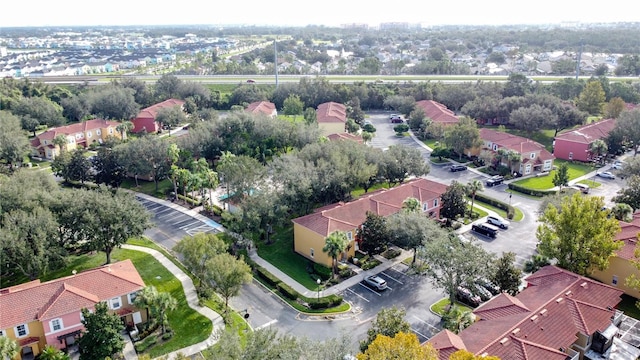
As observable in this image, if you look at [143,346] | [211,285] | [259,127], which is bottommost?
[143,346]

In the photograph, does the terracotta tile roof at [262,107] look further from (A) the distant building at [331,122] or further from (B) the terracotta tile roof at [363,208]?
(B) the terracotta tile roof at [363,208]

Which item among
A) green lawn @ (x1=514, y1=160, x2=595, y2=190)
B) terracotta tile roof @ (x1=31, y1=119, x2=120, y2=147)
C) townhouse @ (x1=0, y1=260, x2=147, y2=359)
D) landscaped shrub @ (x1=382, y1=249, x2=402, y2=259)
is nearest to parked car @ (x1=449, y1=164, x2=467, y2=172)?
green lawn @ (x1=514, y1=160, x2=595, y2=190)

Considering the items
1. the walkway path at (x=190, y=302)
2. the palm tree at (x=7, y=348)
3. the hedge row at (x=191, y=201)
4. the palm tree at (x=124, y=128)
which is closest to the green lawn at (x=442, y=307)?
the walkway path at (x=190, y=302)

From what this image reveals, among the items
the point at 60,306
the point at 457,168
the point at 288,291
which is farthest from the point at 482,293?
the point at 457,168

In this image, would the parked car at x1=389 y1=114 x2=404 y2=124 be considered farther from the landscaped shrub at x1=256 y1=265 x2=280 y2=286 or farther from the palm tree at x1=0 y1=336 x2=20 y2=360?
the palm tree at x1=0 y1=336 x2=20 y2=360

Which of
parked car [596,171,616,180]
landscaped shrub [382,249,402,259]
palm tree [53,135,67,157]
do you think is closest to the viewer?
landscaped shrub [382,249,402,259]

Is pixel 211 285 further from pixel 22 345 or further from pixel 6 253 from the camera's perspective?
pixel 6 253

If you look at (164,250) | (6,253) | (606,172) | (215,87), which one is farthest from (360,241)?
(215,87)
